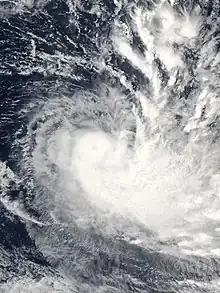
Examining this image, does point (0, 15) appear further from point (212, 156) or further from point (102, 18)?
point (212, 156)

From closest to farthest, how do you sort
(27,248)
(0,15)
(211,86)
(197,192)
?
(27,248)
(197,192)
(211,86)
(0,15)

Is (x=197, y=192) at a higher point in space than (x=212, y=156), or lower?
lower

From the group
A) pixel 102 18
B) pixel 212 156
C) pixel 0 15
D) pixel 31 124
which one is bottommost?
pixel 31 124

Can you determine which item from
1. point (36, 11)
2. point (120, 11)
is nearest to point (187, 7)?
point (120, 11)

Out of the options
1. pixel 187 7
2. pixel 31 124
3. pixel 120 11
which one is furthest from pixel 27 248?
pixel 187 7

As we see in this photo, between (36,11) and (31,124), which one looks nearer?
(31,124)

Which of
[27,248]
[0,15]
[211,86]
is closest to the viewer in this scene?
[27,248]

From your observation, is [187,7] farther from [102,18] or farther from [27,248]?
[27,248]
